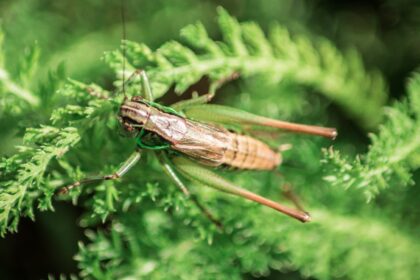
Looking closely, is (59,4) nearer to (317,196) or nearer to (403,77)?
(317,196)

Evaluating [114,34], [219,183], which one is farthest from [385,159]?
[114,34]

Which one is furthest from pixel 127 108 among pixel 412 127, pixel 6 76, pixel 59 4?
pixel 59 4

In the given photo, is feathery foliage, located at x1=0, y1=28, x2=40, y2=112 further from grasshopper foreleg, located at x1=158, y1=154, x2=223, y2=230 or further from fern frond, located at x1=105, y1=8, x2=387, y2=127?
grasshopper foreleg, located at x1=158, y1=154, x2=223, y2=230

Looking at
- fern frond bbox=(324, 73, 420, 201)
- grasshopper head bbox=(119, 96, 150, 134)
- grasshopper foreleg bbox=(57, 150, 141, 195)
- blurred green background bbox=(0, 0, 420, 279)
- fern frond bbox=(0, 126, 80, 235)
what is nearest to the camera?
fern frond bbox=(0, 126, 80, 235)

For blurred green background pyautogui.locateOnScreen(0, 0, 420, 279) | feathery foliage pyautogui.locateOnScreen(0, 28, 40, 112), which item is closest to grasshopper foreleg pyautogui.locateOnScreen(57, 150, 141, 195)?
feathery foliage pyautogui.locateOnScreen(0, 28, 40, 112)

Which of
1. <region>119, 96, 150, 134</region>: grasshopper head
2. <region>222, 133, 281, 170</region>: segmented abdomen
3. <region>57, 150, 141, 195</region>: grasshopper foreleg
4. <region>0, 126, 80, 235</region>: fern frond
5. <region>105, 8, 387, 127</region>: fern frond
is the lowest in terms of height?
<region>0, 126, 80, 235</region>: fern frond

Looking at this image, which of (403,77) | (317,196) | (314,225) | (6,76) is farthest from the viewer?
(403,77)

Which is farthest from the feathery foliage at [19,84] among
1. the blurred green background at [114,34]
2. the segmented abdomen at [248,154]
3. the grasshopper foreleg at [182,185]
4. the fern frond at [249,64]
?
the segmented abdomen at [248,154]
